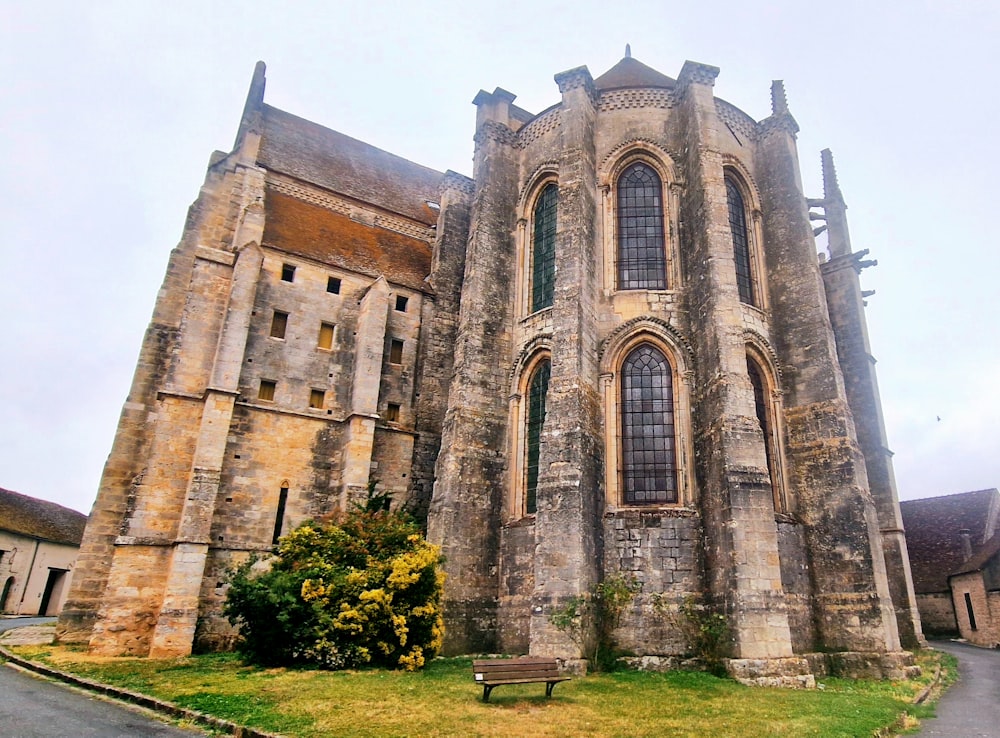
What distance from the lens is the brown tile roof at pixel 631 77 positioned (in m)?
18.7

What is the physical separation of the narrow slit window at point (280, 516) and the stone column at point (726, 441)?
1107 cm

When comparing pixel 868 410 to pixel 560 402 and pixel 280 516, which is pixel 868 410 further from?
pixel 280 516

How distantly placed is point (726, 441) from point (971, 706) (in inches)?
235

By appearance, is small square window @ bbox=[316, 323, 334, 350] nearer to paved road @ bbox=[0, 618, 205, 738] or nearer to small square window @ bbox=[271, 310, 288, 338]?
small square window @ bbox=[271, 310, 288, 338]

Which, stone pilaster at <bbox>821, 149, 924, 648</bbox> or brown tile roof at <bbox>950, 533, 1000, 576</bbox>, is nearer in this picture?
stone pilaster at <bbox>821, 149, 924, 648</bbox>

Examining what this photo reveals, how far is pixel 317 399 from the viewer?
19.4m

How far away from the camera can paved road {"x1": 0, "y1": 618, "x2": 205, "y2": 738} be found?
7.20m

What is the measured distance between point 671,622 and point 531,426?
18.3 ft

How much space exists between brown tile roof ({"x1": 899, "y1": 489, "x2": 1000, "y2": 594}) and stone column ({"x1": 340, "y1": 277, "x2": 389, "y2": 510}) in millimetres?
25063

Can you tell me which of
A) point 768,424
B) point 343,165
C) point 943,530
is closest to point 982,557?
point 943,530

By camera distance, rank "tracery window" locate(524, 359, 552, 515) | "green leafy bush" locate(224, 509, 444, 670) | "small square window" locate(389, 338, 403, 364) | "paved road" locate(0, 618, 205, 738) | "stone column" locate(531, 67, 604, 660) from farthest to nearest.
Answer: "small square window" locate(389, 338, 403, 364) → "tracery window" locate(524, 359, 552, 515) → "stone column" locate(531, 67, 604, 660) → "green leafy bush" locate(224, 509, 444, 670) → "paved road" locate(0, 618, 205, 738)

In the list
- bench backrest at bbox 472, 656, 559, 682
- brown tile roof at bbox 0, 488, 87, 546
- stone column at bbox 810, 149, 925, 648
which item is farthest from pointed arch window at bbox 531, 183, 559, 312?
brown tile roof at bbox 0, 488, 87, 546

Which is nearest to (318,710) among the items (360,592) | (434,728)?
(434,728)

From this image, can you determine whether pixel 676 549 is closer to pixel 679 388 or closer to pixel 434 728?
pixel 679 388
